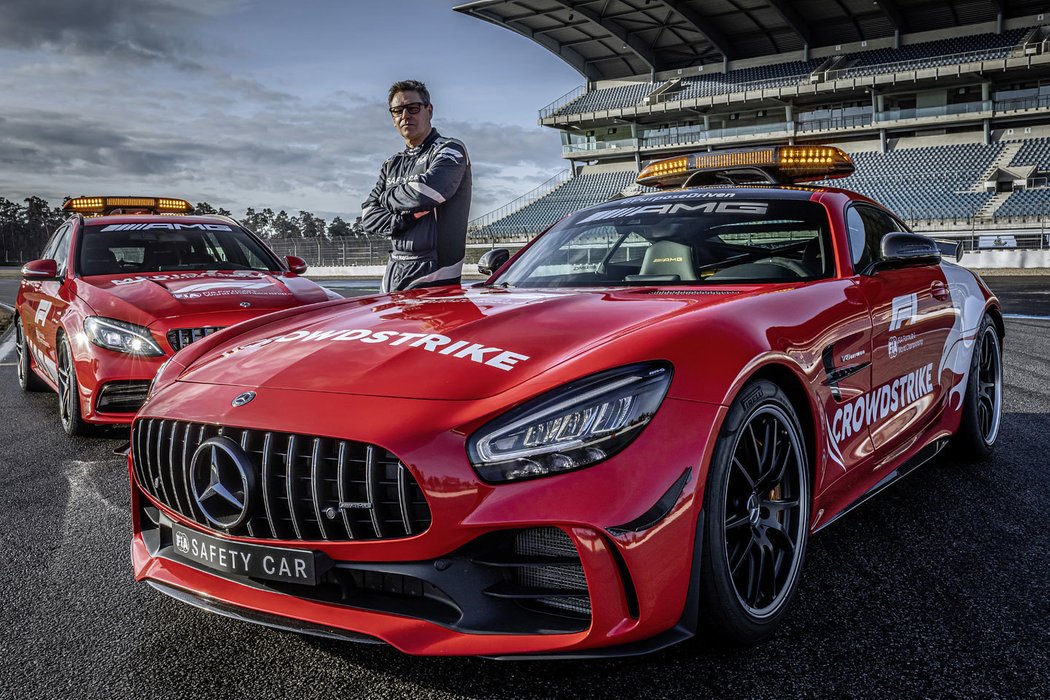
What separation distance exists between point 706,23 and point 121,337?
44.3m

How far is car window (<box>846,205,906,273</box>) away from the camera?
3.31 m

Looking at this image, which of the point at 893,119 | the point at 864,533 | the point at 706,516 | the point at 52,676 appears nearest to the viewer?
the point at 706,516

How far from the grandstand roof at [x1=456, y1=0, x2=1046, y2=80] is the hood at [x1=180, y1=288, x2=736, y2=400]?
43089mm

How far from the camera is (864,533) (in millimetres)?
3096

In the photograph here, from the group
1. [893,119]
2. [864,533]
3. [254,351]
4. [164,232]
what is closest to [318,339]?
[254,351]

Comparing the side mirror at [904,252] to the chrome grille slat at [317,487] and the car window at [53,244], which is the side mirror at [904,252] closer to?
the chrome grille slat at [317,487]

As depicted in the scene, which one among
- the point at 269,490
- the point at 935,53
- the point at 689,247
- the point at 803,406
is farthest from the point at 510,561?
the point at 935,53

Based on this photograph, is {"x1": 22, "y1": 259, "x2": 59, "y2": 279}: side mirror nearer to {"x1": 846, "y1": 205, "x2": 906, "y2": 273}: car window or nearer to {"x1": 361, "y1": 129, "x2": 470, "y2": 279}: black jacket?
{"x1": 361, "y1": 129, "x2": 470, "y2": 279}: black jacket

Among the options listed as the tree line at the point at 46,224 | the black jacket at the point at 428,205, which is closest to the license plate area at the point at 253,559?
the black jacket at the point at 428,205

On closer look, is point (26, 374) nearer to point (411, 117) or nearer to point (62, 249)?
point (62, 249)

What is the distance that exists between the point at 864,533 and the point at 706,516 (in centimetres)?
141

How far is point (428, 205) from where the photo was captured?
481 centimetres

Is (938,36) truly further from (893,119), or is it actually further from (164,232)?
(164,232)

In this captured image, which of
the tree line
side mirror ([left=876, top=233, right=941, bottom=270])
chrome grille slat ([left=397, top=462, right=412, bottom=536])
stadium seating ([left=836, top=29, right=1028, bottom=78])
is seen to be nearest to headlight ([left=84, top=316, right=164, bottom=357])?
chrome grille slat ([left=397, top=462, right=412, bottom=536])
